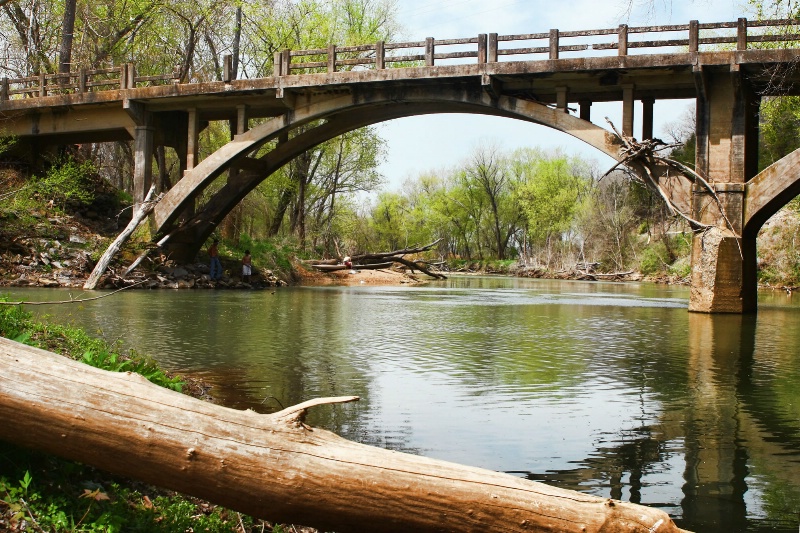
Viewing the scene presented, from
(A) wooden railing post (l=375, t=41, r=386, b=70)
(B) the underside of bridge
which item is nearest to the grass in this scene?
(B) the underside of bridge

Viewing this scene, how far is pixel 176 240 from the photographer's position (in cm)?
2822

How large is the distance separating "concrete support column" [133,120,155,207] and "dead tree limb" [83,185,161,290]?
559 millimetres

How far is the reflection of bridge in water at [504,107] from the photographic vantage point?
19.9 metres

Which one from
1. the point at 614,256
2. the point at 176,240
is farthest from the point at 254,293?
the point at 614,256

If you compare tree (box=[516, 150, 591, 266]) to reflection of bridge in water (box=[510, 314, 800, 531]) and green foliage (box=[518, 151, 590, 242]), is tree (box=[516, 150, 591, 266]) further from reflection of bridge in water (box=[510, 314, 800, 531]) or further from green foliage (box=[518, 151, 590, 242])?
reflection of bridge in water (box=[510, 314, 800, 531])

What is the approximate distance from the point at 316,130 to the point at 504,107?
711cm

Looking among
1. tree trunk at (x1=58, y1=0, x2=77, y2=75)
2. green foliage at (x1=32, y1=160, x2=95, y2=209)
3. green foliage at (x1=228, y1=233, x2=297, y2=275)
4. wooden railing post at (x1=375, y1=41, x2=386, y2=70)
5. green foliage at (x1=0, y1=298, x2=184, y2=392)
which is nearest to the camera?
green foliage at (x1=0, y1=298, x2=184, y2=392)

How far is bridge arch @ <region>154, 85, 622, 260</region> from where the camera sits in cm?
2284

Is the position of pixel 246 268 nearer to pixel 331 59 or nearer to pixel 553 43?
pixel 331 59

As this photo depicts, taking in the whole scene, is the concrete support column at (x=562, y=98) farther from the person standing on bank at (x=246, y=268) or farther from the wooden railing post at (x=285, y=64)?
the person standing on bank at (x=246, y=268)

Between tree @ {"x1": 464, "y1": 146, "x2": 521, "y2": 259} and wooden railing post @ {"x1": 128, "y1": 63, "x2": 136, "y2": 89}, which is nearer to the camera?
wooden railing post @ {"x1": 128, "y1": 63, "x2": 136, "y2": 89}

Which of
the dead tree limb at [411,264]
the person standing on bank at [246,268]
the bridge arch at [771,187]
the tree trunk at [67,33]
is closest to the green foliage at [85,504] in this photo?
the bridge arch at [771,187]

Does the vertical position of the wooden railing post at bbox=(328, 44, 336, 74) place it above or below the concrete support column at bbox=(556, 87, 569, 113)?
above

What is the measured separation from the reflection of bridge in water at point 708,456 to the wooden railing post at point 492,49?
46.8ft
